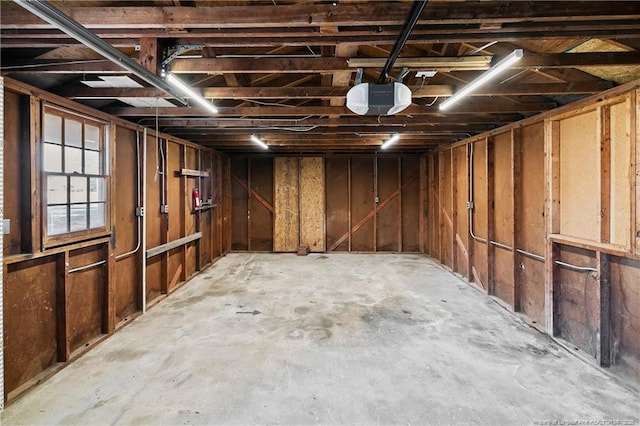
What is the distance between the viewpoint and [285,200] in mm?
8227

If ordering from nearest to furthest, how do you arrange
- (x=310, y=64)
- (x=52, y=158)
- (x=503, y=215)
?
1. (x=310, y=64)
2. (x=52, y=158)
3. (x=503, y=215)

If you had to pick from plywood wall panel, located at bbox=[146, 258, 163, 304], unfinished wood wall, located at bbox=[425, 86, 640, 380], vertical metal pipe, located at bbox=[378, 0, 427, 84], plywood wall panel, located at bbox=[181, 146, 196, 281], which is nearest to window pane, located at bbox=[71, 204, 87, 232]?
plywood wall panel, located at bbox=[146, 258, 163, 304]

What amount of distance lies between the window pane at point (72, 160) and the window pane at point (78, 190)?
92 millimetres

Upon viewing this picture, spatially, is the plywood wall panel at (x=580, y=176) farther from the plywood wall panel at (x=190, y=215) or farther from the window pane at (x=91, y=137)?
the plywood wall panel at (x=190, y=215)

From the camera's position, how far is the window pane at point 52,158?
2.75 metres

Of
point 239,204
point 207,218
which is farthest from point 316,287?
point 239,204

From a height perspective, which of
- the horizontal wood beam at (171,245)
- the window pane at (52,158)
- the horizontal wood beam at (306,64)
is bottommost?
the horizontal wood beam at (171,245)

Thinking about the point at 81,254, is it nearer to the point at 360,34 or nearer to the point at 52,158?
the point at 52,158

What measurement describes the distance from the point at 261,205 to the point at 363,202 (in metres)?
2.76

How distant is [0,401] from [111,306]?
1324 mm

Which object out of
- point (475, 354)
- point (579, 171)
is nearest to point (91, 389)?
point (475, 354)

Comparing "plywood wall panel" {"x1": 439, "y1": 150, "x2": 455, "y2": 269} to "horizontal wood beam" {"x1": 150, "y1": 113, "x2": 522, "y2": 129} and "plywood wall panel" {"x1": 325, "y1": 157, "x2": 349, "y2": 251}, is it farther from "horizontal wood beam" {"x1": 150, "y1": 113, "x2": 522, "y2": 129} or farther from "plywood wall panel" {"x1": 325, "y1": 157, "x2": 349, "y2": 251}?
"plywood wall panel" {"x1": 325, "y1": 157, "x2": 349, "y2": 251}

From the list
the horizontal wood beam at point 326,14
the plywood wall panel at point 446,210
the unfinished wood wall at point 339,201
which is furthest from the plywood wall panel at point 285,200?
the horizontal wood beam at point 326,14

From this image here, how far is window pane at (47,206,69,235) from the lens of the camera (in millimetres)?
2812
